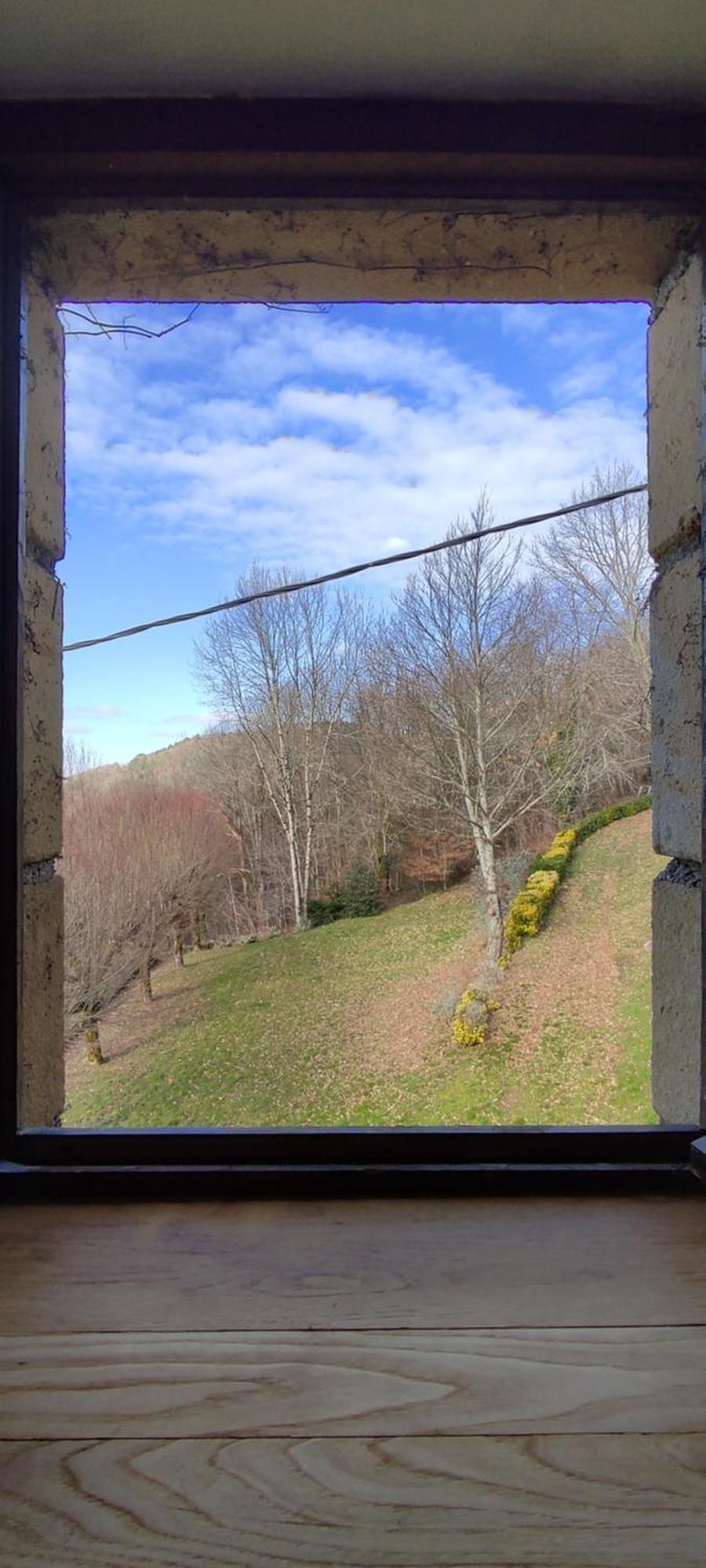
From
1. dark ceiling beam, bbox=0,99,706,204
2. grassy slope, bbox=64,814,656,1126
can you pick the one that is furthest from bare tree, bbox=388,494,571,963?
dark ceiling beam, bbox=0,99,706,204

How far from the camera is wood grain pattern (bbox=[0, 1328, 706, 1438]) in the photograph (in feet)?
1.32

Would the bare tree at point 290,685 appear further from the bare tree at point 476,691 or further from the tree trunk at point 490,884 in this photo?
the tree trunk at point 490,884

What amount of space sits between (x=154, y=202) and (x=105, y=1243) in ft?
3.18

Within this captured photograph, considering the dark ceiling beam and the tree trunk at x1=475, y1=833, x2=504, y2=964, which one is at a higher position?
the dark ceiling beam

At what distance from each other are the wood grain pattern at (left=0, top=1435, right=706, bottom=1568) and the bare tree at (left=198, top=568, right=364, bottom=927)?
126cm

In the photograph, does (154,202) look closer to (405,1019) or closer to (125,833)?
(125,833)

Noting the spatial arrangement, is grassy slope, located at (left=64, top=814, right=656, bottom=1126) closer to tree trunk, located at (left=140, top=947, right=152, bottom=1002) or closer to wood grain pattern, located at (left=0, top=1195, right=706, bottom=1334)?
tree trunk, located at (left=140, top=947, right=152, bottom=1002)

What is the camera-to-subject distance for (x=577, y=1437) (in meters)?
0.39

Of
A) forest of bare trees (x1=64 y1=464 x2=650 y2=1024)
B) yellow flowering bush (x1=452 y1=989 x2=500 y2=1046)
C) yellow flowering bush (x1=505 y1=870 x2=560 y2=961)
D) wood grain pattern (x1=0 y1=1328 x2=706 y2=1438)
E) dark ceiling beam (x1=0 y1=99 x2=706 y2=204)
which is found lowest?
yellow flowering bush (x1=452 y1=989 x2=500 y2=1046)

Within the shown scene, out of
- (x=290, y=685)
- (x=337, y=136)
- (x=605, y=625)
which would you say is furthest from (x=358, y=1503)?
(x=290, y=685)

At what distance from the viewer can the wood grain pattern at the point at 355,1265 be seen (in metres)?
0.48

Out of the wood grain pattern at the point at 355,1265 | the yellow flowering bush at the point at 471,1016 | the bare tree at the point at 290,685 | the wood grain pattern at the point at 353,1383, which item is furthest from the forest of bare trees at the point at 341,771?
the wood grain pattern at the point at 353,1383

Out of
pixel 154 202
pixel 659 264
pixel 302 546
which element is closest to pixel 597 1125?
pixel 659 264

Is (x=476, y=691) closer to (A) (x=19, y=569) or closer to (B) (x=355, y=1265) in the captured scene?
(A) (x=19, y=569)
